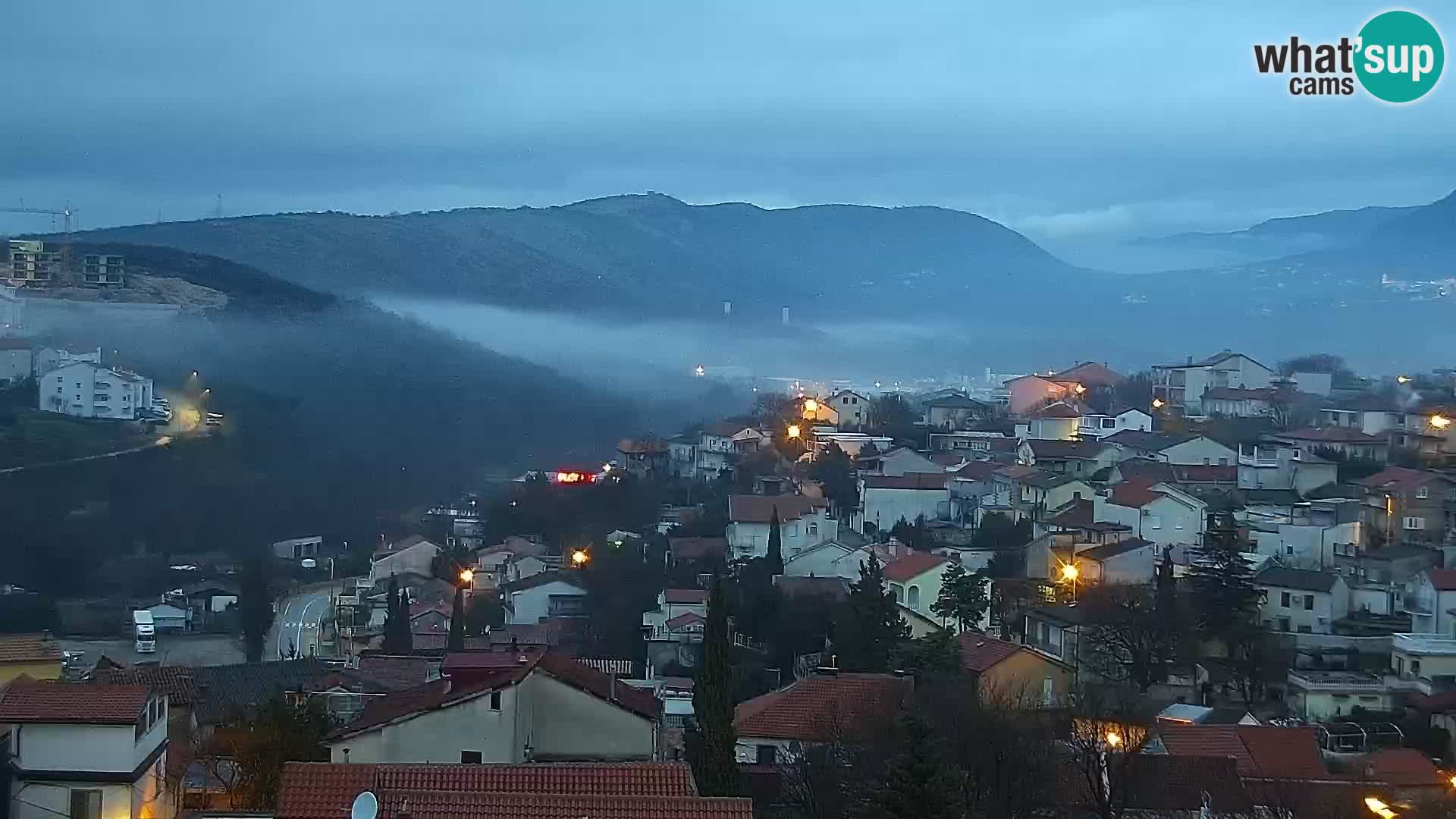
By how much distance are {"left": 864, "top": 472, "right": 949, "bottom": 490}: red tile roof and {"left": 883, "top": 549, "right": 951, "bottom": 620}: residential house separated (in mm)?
8654

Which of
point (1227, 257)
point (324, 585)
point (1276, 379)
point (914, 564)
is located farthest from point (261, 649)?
point (1227, 257)

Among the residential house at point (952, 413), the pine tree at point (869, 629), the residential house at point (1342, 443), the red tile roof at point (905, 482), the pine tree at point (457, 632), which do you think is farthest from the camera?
the residential house at point (952, 413)

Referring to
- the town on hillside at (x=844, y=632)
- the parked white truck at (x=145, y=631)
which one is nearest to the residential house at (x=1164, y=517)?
the town on hillside at (x=844, y=632)

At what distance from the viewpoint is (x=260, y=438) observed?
53.2 m

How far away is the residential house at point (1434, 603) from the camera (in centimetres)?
2306

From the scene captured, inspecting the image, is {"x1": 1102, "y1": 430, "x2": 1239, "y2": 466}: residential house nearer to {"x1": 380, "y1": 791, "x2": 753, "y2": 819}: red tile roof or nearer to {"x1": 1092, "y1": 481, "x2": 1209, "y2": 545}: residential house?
{"x1": 1092, "y1": 481, "x2": 1209, "y2": 545}: residential house

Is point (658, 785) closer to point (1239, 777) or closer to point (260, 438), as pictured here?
point (1239, 777)

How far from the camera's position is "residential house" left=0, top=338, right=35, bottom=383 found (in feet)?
171

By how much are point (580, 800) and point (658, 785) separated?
0.73 meters

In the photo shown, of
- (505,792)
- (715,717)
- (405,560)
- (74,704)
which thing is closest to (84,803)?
(74,704)

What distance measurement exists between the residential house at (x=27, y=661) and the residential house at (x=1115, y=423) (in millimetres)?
31875

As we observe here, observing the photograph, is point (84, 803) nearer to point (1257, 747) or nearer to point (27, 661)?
point (27, 661)

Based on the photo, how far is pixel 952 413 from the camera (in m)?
48.2

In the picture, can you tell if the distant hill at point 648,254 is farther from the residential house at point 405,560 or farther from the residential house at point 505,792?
the residential house at point 505,792
